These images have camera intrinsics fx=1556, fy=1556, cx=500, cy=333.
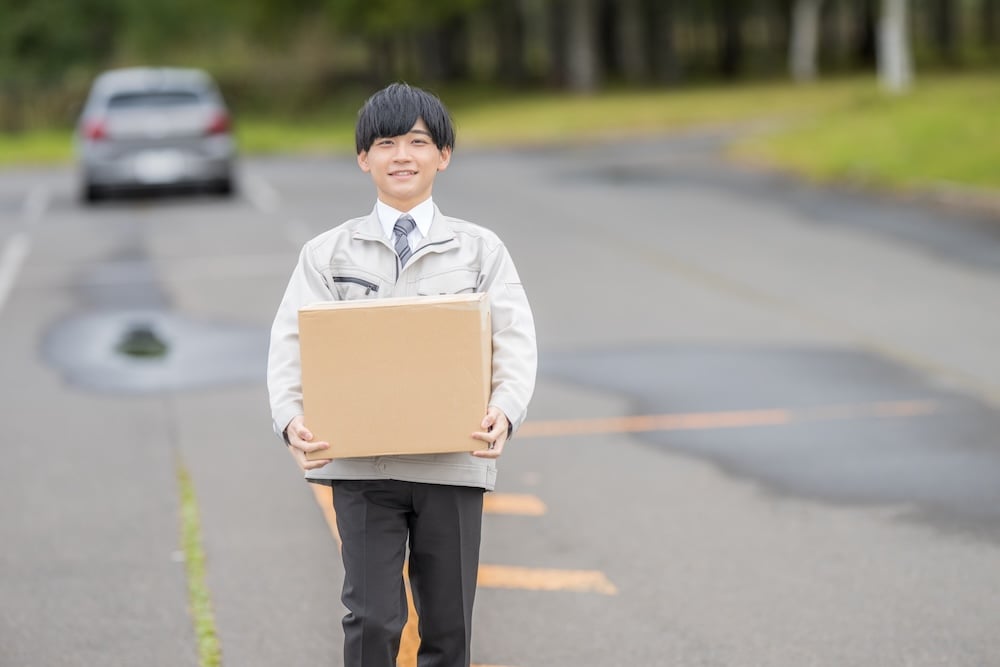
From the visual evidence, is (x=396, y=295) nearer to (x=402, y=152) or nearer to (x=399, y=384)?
(x=399, y=384)

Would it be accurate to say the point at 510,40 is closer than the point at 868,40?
Yes

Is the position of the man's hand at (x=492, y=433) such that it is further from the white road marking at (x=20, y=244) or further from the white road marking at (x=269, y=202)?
the white road marking at (x=269, y=202)

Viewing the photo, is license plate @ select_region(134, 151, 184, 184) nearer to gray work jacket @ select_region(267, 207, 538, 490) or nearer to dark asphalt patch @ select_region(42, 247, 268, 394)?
dark asphalt patch @ select_region(42, 247, 268, 394)

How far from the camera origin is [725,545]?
5988mm

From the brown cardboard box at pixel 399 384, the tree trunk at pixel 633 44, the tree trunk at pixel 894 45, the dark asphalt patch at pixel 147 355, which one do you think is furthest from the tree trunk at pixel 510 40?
the brown cardboard box at pixel 399 384

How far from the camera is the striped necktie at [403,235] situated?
3670 millimetres

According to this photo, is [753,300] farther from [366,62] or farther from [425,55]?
[366,62]

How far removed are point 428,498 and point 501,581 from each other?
195 centimetres

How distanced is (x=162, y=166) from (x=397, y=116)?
18.3 m

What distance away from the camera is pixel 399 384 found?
3549mm

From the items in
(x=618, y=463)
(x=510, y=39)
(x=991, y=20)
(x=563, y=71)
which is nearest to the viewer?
(x=618, y=463)

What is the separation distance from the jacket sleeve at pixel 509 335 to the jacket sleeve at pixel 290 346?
396 mm

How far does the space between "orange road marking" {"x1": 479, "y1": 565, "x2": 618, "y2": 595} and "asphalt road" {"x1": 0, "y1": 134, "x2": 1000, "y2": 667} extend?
0.02 m

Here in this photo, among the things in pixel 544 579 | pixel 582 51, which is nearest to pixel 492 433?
pixel 544 579
